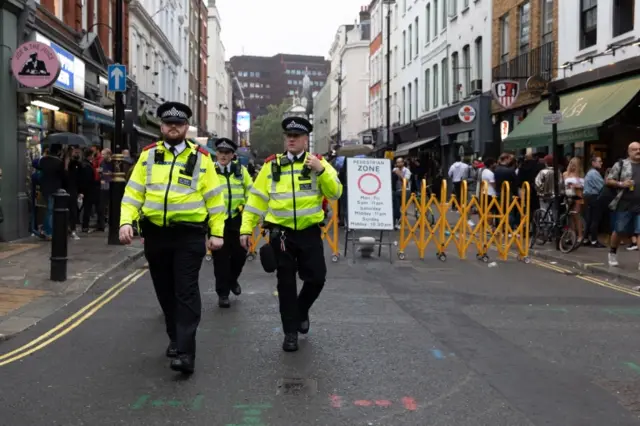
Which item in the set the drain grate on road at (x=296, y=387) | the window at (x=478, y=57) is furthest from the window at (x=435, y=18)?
the drain grate on road at (x=296, y=387)

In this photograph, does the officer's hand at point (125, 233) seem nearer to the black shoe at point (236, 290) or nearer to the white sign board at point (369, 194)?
the black shoe at point (236, 290)

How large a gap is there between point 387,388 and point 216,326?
250 centimetres

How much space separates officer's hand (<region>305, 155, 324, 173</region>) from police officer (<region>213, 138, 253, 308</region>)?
249cm

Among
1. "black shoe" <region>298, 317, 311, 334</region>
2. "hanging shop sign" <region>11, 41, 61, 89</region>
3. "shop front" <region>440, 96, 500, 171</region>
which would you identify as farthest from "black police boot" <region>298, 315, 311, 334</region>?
"shop front" <region>440, 96, 500, 171</region>

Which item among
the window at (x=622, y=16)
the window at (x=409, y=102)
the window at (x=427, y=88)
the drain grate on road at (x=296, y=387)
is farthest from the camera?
the window at (x=409, y=102)

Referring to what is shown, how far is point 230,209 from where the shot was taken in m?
8.16

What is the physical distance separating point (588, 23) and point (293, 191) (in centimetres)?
1527

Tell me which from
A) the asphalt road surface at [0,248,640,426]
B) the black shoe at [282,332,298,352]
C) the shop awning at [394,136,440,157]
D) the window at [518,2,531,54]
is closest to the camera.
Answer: the asphalt road surface at [0,248,640,426]

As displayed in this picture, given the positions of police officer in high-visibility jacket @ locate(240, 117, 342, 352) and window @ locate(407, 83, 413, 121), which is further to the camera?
window @ locate(407, 83, 413, 121)

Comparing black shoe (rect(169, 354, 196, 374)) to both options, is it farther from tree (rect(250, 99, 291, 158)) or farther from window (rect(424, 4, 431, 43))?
tree (rect(250, 99, 291, 158))

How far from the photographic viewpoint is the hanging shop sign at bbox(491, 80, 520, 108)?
21.6 metres

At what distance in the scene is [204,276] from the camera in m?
10.3

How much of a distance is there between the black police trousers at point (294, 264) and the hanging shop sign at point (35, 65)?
8.90 metres

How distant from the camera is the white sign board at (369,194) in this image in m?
12.7
